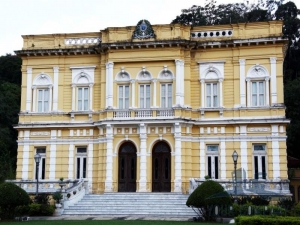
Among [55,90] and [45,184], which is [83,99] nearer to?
[55,90]

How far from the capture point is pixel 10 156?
4591 centimetres

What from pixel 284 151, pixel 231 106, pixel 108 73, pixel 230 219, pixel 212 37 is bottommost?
pixel 230 219

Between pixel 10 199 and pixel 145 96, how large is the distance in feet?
34.8

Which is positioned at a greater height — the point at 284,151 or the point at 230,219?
the point at 284,151

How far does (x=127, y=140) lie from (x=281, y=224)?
1487 cm

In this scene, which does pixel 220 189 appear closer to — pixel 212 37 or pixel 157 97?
pixel 157 97

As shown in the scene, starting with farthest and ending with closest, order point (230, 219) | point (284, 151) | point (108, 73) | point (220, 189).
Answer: point (108, 73)
point (284, 151)
point (220, 189)
point (230, 219)

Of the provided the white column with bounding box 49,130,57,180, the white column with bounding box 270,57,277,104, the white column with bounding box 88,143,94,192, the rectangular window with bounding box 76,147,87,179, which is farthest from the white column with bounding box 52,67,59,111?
the white column with bounding box 270,57,277,104

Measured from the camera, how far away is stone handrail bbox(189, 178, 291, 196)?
85.0ft

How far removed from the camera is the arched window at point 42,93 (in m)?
32.1

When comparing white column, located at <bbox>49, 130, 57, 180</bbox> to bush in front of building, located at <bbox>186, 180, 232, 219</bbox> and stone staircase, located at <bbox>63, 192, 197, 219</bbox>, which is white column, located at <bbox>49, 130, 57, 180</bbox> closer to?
stone staircase, located at <bbox>63, 192, 197, 219</bbox>

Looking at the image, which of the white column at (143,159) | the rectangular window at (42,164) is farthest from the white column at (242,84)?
the rectangular window at (42,164)

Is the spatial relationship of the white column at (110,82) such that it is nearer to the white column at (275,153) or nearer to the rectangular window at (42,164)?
the rectangular window at (42,164)

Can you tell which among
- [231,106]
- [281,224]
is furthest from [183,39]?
[281,224]
